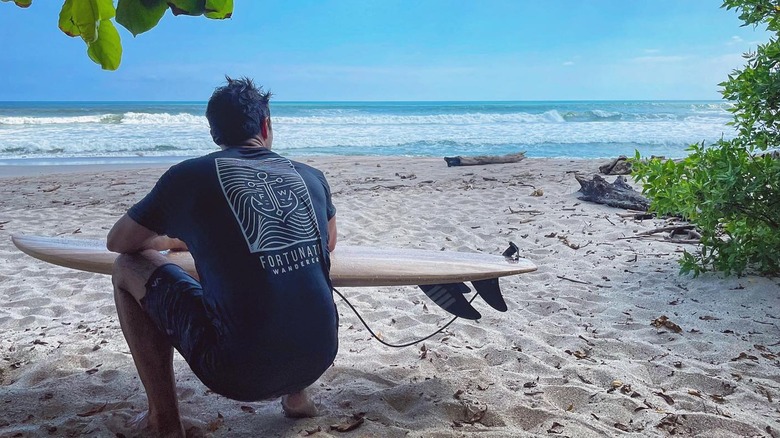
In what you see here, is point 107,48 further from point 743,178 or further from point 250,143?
point 743,178

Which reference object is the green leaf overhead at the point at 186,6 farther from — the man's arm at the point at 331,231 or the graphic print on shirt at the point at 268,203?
the man's arm at the point at 331,231

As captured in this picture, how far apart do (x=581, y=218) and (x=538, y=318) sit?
9.41 ft

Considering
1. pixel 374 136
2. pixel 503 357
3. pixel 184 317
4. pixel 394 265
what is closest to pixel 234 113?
pixel 184 317

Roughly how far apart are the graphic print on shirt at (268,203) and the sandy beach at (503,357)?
2.85 ft

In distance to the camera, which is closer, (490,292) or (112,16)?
(112,16)

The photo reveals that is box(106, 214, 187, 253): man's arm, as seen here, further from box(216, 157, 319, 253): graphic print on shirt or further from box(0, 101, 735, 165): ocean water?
box(0, 101, 735, 165): ocean water

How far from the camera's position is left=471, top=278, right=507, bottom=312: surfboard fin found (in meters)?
3.20

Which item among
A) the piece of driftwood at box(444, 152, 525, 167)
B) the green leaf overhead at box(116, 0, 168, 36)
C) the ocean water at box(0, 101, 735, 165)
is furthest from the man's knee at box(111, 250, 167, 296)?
the ocean water at box(0, 101, 735, 165)

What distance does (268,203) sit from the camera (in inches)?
83.2

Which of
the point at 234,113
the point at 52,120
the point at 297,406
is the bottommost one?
the point at 52,120

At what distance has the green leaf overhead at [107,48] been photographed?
4.62 ft

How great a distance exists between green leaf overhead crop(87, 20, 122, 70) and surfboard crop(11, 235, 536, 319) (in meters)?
1.43

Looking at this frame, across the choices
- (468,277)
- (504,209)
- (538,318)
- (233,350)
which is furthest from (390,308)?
(504,209)

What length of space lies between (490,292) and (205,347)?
1565mm
